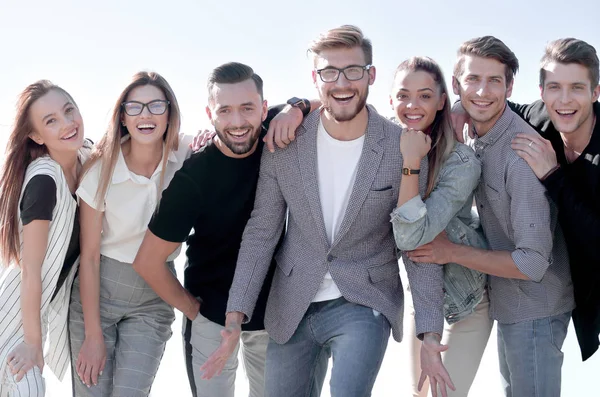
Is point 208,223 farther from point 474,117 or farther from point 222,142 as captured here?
point 474,117

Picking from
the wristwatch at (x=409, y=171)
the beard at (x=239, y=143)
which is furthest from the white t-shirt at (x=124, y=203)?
the wristwatch at (x=409, y=171)

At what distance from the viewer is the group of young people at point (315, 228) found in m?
3.45

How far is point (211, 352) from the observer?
396cm

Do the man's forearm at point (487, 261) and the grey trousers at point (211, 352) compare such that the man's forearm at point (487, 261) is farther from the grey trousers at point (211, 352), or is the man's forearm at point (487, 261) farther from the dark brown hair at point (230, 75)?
the dark brown hair at point (230, 75)

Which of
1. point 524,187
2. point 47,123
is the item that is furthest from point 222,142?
point 524,187

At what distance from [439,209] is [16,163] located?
93.0 inches

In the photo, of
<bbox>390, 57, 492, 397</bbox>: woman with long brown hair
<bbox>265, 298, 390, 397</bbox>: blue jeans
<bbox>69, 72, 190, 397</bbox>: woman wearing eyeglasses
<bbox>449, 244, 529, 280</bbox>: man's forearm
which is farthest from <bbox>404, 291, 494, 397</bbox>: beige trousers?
<bbox>69, 72, 190, 397</bbox>: woman wearing eyeglasses

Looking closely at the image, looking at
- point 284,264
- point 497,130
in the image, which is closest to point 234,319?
point 284,264

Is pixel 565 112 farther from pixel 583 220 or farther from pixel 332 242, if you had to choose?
pixel 332 242

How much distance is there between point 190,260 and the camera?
13.1ft

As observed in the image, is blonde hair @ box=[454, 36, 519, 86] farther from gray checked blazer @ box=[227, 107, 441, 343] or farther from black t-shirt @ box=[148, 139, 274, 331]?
black t-shirt @ box=[148, 139, 274, 331]

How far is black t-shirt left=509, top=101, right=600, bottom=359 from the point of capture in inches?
135

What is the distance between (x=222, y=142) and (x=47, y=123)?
3.44 ft

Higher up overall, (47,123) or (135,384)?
(47,123)
